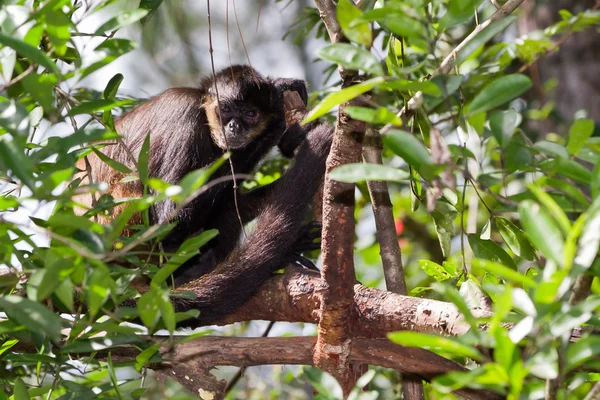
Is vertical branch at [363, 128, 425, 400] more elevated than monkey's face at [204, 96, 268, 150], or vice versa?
monkey's face at [204, 96, 268, 150]

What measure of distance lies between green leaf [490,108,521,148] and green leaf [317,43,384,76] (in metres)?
0.35

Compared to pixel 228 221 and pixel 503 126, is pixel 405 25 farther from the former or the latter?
pixel 228 221

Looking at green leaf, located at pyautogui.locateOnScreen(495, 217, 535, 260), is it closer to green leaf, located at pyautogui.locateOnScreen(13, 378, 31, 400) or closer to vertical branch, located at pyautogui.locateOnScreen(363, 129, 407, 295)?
vertical branch, located at pyautogui.locateOnScreen(363, 129, 407, 295)

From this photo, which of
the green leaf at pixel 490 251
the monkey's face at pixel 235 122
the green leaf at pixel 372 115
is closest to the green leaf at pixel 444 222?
the green leaf at pixel 490 251

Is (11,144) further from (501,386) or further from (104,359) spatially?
(104,359)

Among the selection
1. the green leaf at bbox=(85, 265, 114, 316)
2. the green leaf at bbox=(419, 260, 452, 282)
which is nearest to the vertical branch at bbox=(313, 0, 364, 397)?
the green leaf at bbox=(419, 260, 452, 282)

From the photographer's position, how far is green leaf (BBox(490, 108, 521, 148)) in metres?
1.85

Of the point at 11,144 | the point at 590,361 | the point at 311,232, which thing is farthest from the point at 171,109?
the point at 590,361

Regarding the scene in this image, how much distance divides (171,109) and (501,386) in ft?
11.6

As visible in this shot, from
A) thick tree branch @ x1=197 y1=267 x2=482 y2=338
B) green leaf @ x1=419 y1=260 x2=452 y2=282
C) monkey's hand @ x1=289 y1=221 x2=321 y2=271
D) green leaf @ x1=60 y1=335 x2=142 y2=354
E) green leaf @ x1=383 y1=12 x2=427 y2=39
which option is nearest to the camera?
green leaf @ x1=383 y1=12 x2=427 y2=39

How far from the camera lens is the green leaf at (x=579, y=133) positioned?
1.77m

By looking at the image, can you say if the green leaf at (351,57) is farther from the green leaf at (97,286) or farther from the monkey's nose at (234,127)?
the monkey's nose at (234,127)

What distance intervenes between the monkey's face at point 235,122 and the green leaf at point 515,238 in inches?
88.7

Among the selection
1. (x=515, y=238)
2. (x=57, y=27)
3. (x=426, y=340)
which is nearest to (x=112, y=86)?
(x=57, y=27)
